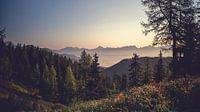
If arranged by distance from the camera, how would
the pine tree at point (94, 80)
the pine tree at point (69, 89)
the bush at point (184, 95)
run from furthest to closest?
the pine tree at point (69, 89) < the pine tree at point (94, 80) < the bush at point (184, 95)

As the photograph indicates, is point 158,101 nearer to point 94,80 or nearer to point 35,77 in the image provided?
point 94,80

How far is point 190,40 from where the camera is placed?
119 ft

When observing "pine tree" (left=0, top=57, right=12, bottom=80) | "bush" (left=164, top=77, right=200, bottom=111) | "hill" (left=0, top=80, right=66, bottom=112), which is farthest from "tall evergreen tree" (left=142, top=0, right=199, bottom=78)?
"pine tree" (left=0, top=57, right=12, bottom=80)

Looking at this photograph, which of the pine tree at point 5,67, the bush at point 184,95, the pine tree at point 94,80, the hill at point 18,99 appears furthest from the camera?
the pine tree at point 5,67

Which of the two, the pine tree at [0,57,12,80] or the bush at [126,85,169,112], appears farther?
the pine tree at [0,57,12,80]

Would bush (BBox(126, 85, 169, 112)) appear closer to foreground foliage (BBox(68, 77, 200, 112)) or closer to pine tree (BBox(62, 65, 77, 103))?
foreground foliage (BBox(68, 77, 200, 112))

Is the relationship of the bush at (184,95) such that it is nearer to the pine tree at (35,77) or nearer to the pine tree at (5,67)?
the pine tree at (5,67)

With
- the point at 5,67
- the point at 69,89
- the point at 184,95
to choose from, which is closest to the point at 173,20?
the point at 184,95

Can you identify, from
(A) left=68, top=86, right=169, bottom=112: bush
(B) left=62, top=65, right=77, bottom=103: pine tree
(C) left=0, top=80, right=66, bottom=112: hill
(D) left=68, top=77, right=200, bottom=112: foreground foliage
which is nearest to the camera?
(A) left=68, top=86, right=169, bottom=112: bush

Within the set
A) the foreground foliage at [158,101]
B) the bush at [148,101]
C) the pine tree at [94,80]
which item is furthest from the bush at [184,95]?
the pine tree at [94,80]

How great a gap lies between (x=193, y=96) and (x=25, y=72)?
143 m

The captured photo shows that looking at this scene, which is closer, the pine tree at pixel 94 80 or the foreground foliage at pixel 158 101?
the foreground foliage at pixel 158 101

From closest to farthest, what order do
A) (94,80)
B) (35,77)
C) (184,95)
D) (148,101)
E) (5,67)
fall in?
(148,101) → (184,95) → (94,80) → (5,67) → (35,77)

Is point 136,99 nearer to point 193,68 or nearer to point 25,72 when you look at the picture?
point 193,68
